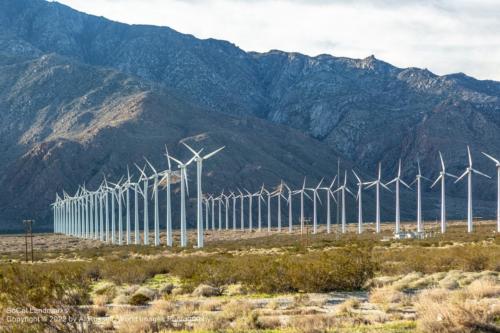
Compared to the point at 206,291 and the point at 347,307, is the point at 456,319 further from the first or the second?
the point at 206,291

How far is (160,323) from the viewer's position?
20.8m

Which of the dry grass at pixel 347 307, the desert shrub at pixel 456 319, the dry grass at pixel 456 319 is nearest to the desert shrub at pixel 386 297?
the dry grass at pixel 347 307

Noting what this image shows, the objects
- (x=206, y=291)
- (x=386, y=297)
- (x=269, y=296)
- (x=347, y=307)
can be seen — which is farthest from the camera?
(x=206, y=291)

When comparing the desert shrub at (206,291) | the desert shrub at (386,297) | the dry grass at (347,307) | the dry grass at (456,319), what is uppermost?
the dry grass at (456,319)

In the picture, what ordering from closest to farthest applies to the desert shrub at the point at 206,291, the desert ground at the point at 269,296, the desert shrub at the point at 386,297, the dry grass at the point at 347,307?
the desert ground at the point at 269,296, the dry grass at the point at 347,307, the desert shrub at the point at 386,297, the desert shrub at the point at 206,291

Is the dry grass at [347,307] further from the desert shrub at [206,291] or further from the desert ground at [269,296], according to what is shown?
the desert shrub at [206,291]

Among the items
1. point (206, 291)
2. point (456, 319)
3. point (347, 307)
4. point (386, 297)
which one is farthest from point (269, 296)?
point (456, 319)

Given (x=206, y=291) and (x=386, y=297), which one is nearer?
(x=386, y=297)

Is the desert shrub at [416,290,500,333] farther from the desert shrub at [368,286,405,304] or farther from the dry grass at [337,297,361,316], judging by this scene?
the desert shrub at [368,286,405,304]

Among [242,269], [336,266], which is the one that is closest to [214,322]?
[336,266]

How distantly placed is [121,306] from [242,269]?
29.3 ft

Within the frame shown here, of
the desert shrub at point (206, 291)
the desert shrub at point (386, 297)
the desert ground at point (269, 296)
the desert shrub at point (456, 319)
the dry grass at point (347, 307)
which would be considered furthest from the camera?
the desert shrub at point (206, 291)

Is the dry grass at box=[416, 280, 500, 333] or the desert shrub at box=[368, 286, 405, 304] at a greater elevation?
the dry grass at box=[416, 280, 500, 333]

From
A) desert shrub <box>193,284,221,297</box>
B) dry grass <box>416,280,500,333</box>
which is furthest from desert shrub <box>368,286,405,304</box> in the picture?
desert shrub <box>193,284,221,297</box>
